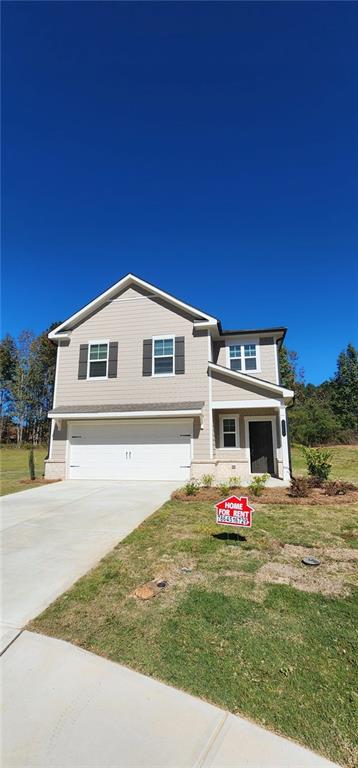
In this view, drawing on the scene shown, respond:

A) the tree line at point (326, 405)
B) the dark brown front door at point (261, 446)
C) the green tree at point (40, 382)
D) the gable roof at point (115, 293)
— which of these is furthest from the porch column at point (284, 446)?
the green tree at point (40, 382)

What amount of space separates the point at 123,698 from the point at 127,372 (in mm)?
11498

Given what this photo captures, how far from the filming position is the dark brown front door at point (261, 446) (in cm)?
1380

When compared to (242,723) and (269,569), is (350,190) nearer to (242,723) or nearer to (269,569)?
(269,569)

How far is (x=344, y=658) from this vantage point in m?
2.75

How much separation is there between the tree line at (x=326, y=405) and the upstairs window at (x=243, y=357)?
14.6 meters

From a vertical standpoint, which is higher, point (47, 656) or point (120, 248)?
point (120, 248)

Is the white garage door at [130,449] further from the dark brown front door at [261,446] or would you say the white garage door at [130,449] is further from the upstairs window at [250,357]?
the upstairs window at [250,357]

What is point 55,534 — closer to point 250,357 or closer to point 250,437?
point 250,437

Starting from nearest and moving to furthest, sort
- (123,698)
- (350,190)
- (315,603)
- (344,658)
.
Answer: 1. (123,698)
2. (344,658)
3. (315,603)
4. (350,190)

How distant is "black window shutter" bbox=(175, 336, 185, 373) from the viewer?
12.9 meters

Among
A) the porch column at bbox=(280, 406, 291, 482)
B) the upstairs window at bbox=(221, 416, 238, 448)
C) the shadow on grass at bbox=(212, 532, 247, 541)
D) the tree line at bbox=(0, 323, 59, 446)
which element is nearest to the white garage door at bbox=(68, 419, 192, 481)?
the upstairs window at bbox=(221, 416, 238, 448)

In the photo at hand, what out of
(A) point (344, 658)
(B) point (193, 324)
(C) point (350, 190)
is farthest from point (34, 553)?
Result: (C) point (350, 190)

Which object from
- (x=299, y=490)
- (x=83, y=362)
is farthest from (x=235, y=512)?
(x=83, y=362)

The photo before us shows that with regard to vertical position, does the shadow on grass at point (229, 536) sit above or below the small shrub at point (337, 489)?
below
